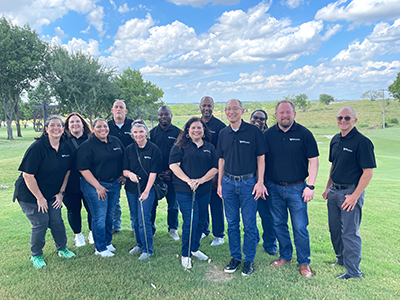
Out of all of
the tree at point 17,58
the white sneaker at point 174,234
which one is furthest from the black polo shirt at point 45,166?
the tree at point 17,58

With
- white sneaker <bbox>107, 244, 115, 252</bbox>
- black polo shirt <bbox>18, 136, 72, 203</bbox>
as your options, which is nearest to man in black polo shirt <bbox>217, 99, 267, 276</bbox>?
white sneaker <bbox>107, 244, 115, 252</bbox>

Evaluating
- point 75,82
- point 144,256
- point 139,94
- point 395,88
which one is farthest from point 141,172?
point 395,88

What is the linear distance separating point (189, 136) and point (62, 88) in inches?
1387

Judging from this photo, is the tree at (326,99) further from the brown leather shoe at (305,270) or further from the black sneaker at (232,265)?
the black sneaker at (232,265)

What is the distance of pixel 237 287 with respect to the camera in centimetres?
379

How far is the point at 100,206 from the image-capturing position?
183 inches

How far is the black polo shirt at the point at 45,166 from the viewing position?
13.4 ft

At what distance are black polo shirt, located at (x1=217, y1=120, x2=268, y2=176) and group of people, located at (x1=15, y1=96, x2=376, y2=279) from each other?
15 mm

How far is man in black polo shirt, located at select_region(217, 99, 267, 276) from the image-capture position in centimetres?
414

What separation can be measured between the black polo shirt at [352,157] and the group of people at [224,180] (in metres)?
0.01

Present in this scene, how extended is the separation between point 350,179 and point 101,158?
372 centimetres

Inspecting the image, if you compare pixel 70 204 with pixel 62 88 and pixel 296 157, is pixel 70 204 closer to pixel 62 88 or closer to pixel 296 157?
pixel 296 157

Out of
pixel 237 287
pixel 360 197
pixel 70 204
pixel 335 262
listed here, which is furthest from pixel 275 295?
pixel 70 204

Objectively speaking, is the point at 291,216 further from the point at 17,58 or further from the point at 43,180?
the point at 17,58
